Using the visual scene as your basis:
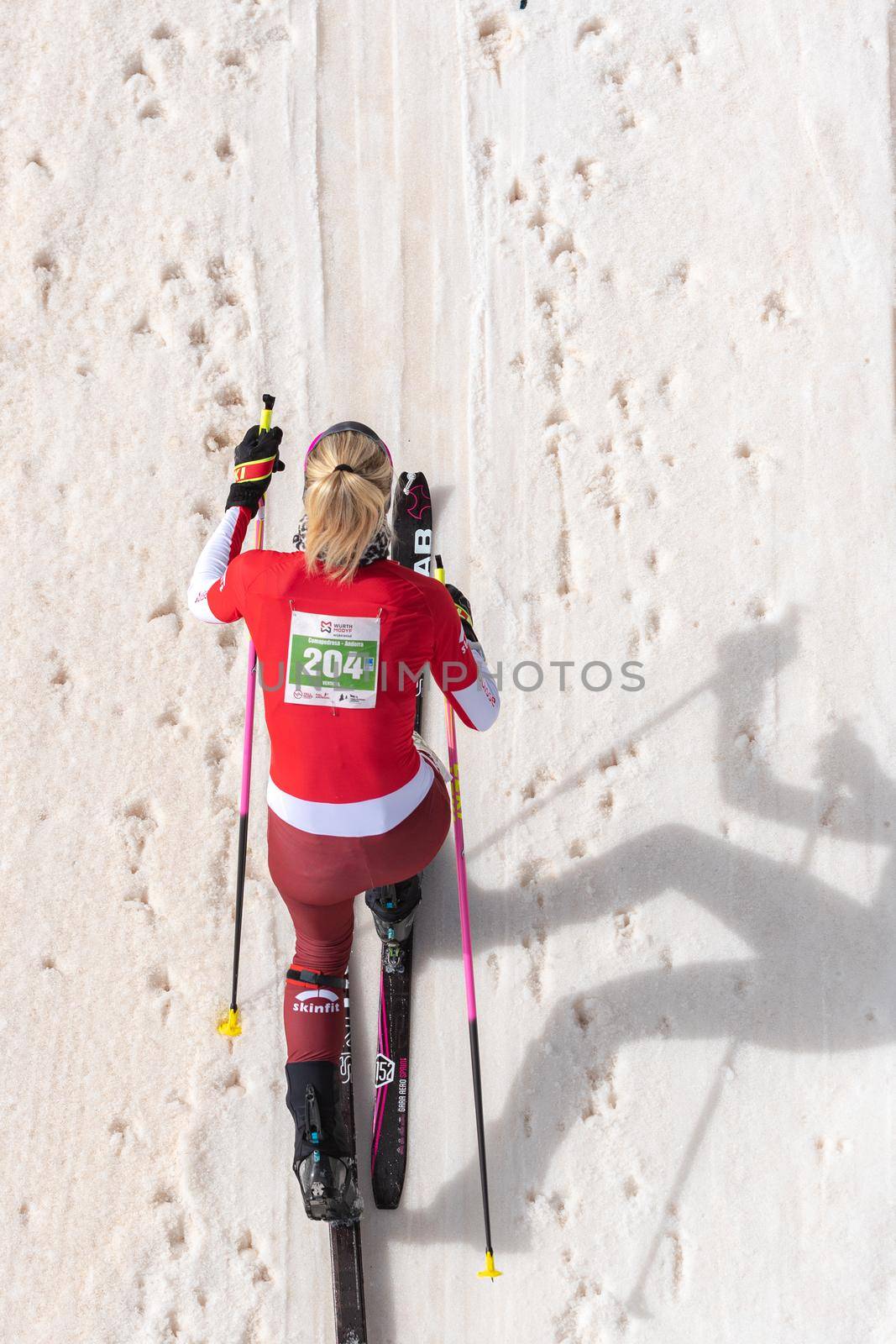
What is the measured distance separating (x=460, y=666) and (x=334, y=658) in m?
0.29

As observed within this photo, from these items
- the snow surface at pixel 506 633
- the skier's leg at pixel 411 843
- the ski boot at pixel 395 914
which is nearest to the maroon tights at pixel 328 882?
the skier's leg at pixel 411 843

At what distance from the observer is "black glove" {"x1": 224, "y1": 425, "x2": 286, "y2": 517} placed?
2371mm

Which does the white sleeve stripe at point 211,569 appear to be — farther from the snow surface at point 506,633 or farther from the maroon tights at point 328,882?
the snow surface at point 506,633

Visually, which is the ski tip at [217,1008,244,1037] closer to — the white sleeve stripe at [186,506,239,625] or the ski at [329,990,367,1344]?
the ski at [329,990,367,1344]

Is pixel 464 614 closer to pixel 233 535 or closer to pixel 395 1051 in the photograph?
pixel 233 535

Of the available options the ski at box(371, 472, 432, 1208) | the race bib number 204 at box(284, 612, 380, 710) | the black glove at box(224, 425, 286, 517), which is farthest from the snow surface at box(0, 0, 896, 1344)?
the race bib number 204 at box(284, 612, 380, 710)

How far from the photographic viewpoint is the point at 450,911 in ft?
9.06

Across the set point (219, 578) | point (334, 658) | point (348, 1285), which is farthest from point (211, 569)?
point (348, 1285)

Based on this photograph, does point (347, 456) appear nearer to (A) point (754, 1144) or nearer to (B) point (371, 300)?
(B) point (371, 300)

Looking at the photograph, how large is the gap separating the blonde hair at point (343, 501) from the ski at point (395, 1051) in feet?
2.62

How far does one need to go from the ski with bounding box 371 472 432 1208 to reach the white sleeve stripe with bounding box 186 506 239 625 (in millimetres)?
569

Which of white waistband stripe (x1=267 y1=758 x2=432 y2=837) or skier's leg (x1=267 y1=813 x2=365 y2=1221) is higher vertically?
white waistband stripe (x1=267 y1=758 x2=432 y2=837)

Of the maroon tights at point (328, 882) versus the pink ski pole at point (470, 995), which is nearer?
the maroon tights at point (328, 882)

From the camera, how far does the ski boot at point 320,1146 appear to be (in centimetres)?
214
